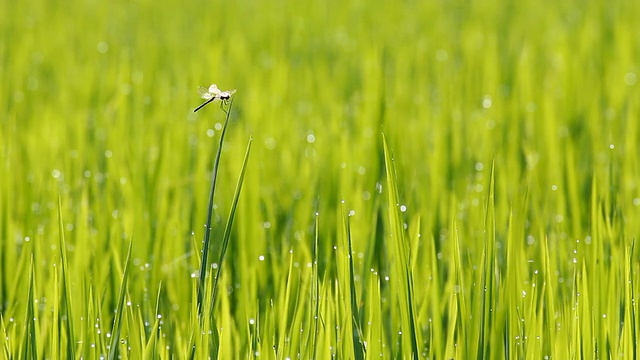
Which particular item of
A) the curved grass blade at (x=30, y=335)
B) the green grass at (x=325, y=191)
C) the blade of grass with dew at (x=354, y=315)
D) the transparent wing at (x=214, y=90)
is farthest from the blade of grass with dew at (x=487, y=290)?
the curved grass blade at (x=30, y=335)

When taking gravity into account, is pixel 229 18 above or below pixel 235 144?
above

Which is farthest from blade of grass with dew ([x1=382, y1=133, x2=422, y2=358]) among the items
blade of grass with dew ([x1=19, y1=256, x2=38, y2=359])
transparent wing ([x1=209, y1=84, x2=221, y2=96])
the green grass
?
blade of grass with dew ([x1=19, y1=256, x2=38, y2=359])

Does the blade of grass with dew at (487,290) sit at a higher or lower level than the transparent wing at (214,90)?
lower

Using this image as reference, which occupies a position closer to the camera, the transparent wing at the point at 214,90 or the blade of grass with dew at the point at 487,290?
the transparent wing at the point at 214,90

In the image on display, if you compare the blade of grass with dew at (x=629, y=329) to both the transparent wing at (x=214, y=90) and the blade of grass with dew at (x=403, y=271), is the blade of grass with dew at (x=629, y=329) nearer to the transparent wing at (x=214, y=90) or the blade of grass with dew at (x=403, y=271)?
the blade of grass with dew at (x=403, y=271)

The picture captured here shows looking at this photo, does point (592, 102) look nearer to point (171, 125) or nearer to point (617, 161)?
point (617, 161)

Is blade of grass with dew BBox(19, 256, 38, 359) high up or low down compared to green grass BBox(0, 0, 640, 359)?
down

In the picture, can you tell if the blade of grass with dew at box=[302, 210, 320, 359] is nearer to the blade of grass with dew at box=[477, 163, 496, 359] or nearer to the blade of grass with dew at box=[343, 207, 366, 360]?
the blade of grass with dew at box=[343, 207, 366, 360]

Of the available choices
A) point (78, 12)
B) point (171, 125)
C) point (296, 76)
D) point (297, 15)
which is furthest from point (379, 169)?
point (78, 12)
